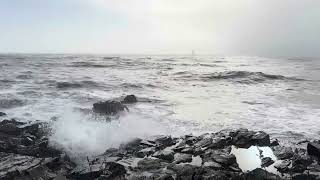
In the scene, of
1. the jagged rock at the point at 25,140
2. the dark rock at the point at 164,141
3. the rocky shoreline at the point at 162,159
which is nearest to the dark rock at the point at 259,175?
the rocky shoreline at the point at 162,159

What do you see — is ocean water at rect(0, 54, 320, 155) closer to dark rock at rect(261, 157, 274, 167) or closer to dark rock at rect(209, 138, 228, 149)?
dark rock at rect(209, 138, 228, 149)

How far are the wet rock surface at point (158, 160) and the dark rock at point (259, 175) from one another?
1 centimetres

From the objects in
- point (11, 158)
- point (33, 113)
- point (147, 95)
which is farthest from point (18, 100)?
point (11, 158)

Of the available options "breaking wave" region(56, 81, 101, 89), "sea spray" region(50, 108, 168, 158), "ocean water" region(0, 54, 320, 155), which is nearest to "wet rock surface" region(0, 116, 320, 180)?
"sea spray" region(50, 108, 168, 158)

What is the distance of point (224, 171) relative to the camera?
34.7 ft

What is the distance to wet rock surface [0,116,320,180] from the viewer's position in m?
10.4

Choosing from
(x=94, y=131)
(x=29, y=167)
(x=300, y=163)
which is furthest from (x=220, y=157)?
(x=94, y=131)

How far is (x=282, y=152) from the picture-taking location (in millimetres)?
12961

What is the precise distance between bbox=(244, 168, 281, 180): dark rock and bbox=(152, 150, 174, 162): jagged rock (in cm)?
261

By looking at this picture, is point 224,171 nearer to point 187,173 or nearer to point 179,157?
point 187,173

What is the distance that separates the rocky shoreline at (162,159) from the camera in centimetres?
1041

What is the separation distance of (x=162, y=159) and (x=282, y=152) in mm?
4346

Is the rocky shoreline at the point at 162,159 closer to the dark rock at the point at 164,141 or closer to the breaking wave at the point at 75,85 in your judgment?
the dark rock at the point at 164,141

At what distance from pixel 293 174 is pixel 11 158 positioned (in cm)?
858
